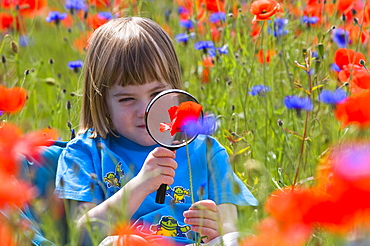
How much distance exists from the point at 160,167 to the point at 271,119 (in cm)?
94

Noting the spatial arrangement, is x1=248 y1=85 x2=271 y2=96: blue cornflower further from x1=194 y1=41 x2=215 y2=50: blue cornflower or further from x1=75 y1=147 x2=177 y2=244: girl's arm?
x1=75 y1=147 x2=177 y2=244: girl's arm

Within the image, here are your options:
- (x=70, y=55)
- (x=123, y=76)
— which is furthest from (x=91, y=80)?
(x=70, y=55)

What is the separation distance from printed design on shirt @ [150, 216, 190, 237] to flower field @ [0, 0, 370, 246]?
0.50ft

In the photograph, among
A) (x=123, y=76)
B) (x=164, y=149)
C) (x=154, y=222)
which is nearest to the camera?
(x=164, y=149)

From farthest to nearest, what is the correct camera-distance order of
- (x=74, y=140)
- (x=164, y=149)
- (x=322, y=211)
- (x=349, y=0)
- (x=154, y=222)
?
(x=349, y=0) → (x=74, y=140) → (x=154, y=222) → (x=164, y=149) → (x=322, y=211)

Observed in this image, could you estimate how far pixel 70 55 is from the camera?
3.46m

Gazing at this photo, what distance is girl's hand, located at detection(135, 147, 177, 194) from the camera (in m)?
1.27

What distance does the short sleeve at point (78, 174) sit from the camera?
149cm

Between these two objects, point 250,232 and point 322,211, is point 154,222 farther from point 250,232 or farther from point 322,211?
point 322,211

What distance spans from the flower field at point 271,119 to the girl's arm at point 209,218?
0.06 meters

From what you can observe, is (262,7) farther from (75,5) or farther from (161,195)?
(75,5)

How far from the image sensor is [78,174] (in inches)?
61.0

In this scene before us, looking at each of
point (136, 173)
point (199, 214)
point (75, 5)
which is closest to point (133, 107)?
point (136, 173)

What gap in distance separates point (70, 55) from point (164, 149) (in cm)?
231
